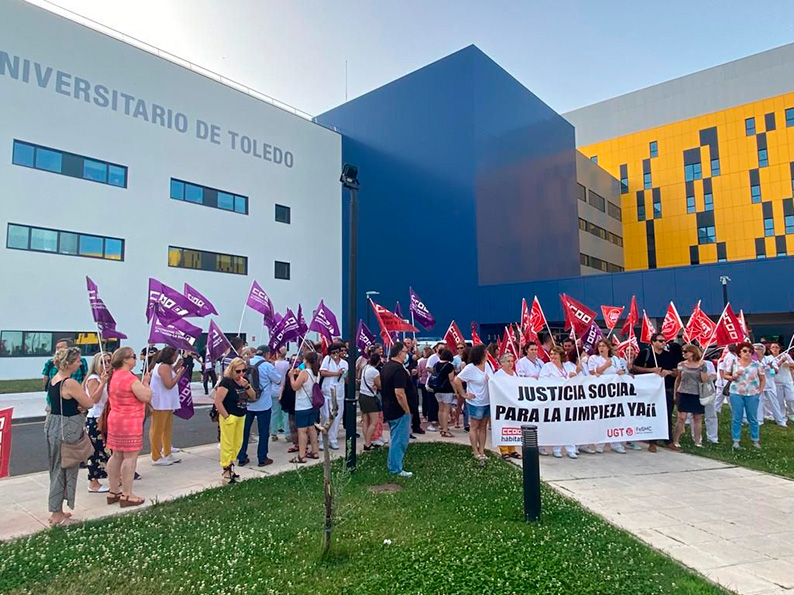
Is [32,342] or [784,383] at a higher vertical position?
[32,342]

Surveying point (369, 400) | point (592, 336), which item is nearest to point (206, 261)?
point (369, 400)

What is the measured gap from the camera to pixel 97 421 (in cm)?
768

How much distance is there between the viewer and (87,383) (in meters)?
6.86

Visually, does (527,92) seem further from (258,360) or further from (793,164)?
(258,360)

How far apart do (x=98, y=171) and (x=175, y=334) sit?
21102mm

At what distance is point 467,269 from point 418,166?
27.9 feet

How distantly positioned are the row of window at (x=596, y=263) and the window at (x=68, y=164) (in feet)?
121

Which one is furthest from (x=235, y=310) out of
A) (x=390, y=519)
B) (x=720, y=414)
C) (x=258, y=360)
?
(x=390, y=519)

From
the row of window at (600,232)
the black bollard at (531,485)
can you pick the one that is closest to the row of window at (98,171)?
the black bollard at (531,485)

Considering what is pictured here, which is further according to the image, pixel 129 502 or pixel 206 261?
pixel 206 261

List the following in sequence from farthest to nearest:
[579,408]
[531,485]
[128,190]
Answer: [128,190], [579,408], [531,485]

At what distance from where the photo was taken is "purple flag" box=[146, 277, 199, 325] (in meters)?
9.61

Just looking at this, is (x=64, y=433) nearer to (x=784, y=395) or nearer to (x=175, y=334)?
(x=175, y=334)

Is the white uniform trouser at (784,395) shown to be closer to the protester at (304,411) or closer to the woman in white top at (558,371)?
the woman in white top at (558,371)
